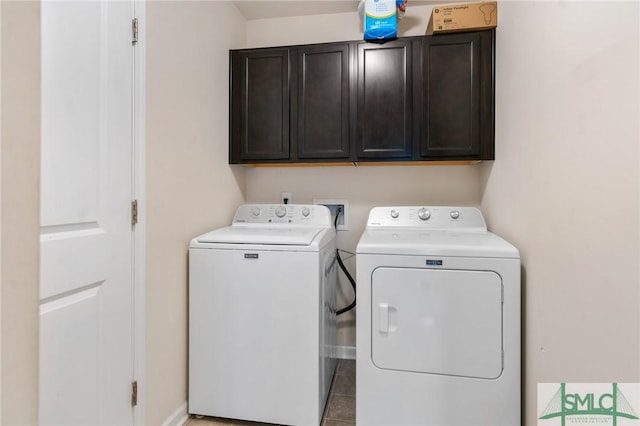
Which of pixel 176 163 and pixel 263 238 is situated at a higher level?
pixel 176 163

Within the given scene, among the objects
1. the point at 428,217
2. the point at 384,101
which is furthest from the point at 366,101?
the point at 428,217

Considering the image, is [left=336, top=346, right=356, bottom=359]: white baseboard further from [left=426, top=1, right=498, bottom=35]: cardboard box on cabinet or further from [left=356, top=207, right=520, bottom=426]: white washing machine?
[left=426, top=1, right=498, bottom=35]: cardboard box on cabinet

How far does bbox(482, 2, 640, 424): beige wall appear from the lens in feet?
2.61

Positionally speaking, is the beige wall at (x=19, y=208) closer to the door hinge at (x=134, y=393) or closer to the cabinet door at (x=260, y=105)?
the door hinge at (x=134, y=393)

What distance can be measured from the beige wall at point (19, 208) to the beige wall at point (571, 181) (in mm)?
1144

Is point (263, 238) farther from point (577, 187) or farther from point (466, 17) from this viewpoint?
point (466, 17)

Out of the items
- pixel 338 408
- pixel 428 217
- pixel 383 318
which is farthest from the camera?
pixel 428 217

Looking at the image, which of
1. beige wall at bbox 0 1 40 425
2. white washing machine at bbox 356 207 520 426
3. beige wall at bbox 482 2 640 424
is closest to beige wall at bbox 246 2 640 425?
beige wall at bbox 482 2 640 424

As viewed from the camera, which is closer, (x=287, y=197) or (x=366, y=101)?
(x=366, y=101)

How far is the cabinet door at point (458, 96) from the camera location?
1859mm

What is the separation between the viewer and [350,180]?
7.61 ft

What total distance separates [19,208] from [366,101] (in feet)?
6.05

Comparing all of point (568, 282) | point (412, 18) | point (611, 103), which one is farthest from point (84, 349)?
point (412, 18)

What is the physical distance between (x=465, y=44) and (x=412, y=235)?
1.14 m
